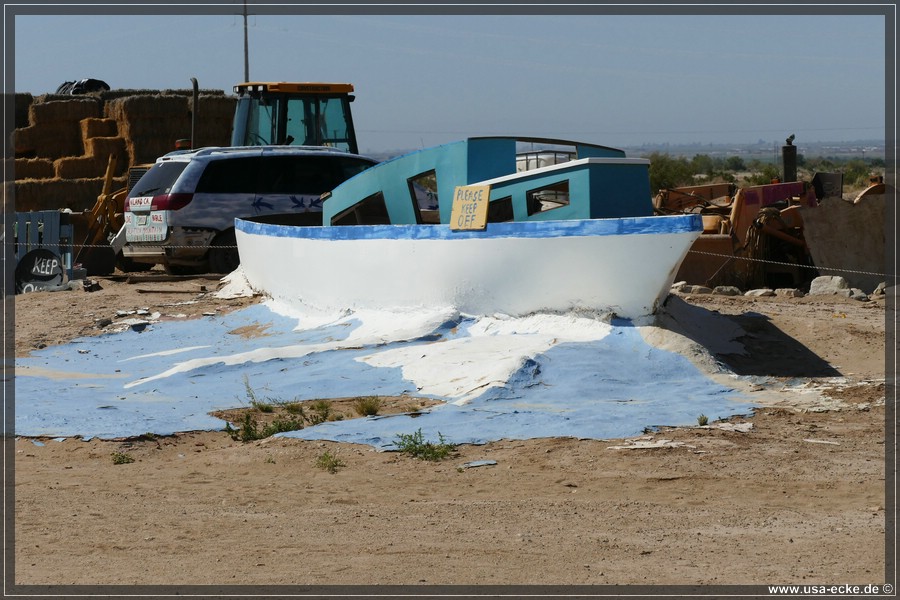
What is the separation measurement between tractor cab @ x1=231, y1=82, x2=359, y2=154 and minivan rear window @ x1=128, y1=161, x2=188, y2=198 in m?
3.23

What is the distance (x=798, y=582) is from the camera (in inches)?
198

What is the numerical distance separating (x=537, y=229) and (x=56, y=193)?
2064 centimetres

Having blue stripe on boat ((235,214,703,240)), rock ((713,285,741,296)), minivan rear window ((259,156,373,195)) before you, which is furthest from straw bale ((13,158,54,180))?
rock ((713,285,741,296))

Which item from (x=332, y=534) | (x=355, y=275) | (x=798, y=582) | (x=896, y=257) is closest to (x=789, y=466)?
(x=798, y=582)

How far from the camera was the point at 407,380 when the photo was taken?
10055 millimetres

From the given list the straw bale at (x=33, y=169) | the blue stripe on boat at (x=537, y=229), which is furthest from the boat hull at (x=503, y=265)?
the straw bale at (x=33, y=169)

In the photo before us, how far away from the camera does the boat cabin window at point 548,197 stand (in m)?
11.6

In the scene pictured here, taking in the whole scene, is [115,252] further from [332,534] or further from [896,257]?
[332,534]

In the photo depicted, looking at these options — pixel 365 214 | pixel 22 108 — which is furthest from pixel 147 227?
pixel 22 108

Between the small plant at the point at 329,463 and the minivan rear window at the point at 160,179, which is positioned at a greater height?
the minivan rear window at the point at 160,179

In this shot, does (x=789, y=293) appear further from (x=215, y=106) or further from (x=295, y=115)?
(x=215, y=106)

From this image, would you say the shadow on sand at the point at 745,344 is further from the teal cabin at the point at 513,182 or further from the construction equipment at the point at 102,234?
the construction equipment at the point at 102,234

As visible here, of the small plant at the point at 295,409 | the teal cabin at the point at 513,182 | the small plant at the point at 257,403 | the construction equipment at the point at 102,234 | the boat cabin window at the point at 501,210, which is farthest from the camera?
the construction equipment at the point at 102,234

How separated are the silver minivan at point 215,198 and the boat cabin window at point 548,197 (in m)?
5.83
